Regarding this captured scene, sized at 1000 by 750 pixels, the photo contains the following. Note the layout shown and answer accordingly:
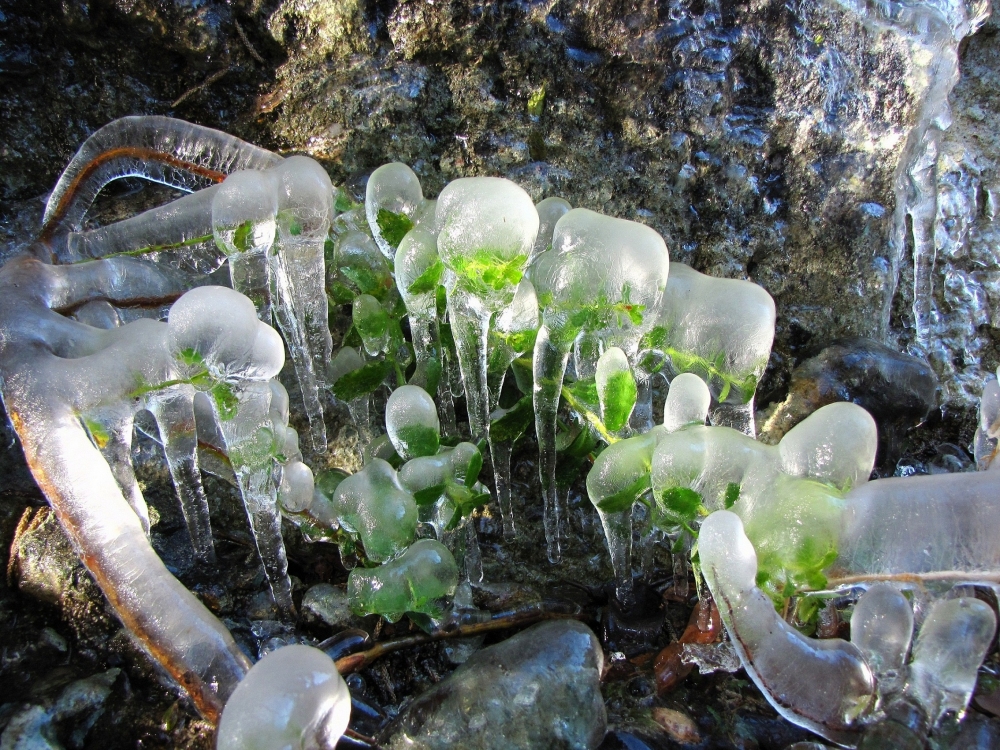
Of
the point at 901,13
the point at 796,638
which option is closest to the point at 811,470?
the point at 796,638

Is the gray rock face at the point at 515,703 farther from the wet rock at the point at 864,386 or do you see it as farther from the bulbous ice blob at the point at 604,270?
the wet rock at the point at 864,386

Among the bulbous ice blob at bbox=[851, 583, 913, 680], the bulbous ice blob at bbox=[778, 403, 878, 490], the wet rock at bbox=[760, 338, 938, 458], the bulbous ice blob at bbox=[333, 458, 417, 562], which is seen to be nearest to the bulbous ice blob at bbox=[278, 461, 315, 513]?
the bulbous ice blob at bbox=[333, 458, 417, 562]

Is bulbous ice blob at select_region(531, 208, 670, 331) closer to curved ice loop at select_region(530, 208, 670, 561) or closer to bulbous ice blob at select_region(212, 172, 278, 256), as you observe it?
curved ice loop at select_region(530, 208, 670, 561)

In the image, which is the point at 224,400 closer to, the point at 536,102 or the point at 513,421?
the point at 513,421

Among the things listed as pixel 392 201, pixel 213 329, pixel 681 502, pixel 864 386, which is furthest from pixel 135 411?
pixel 864 386

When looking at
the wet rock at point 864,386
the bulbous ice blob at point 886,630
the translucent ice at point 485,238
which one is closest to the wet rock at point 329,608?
the translucent ice at point 485,238

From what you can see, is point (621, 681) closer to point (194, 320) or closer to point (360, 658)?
point (360, 658)
